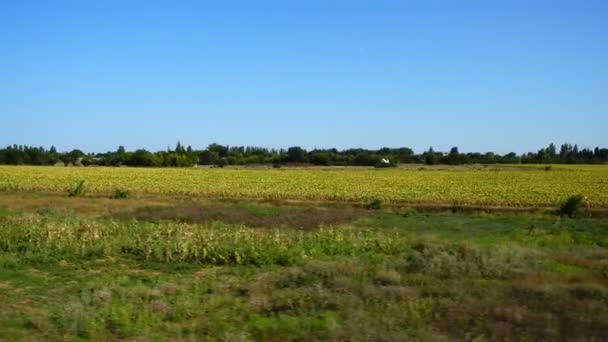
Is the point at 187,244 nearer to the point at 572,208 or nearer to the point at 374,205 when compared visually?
the point at 374,205

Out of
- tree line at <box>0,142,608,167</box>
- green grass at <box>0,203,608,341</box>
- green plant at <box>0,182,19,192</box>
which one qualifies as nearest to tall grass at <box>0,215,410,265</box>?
green grass at <box>0,203,608,341</box>

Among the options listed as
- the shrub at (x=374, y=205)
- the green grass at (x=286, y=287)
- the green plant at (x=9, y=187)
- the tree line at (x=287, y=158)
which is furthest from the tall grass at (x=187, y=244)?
the tree line at (x=287, y=158)

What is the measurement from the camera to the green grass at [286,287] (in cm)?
877

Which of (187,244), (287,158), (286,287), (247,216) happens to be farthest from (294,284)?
(287,158)

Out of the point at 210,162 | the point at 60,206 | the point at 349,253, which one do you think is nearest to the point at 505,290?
the point at 349,253

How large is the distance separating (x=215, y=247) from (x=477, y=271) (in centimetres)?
685

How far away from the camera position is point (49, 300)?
11.2 m

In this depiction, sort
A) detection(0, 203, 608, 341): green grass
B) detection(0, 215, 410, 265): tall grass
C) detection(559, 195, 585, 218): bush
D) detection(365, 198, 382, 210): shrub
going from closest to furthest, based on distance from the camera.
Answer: detection(0, 203, 608, 341): green grass → detection(0, 215, 410, 265): tall grass → detection(559, 195, 585, 218): bush → detection(365, 198, 382, 210): shrub

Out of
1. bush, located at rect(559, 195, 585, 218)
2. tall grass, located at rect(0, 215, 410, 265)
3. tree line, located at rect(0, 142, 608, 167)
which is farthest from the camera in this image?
tree line, located at rect(0, 142, 608, 167)

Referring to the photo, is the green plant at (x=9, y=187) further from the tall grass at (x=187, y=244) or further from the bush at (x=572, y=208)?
the bush at (x=572, y=208)

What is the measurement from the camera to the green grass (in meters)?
8.77

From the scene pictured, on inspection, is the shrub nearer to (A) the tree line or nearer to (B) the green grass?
(B) the green grass

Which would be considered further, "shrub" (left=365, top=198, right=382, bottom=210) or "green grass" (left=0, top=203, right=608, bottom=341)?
"shrub" (left=365, top=198, right=382, bottom=210)

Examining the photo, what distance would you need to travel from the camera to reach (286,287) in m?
12.0
